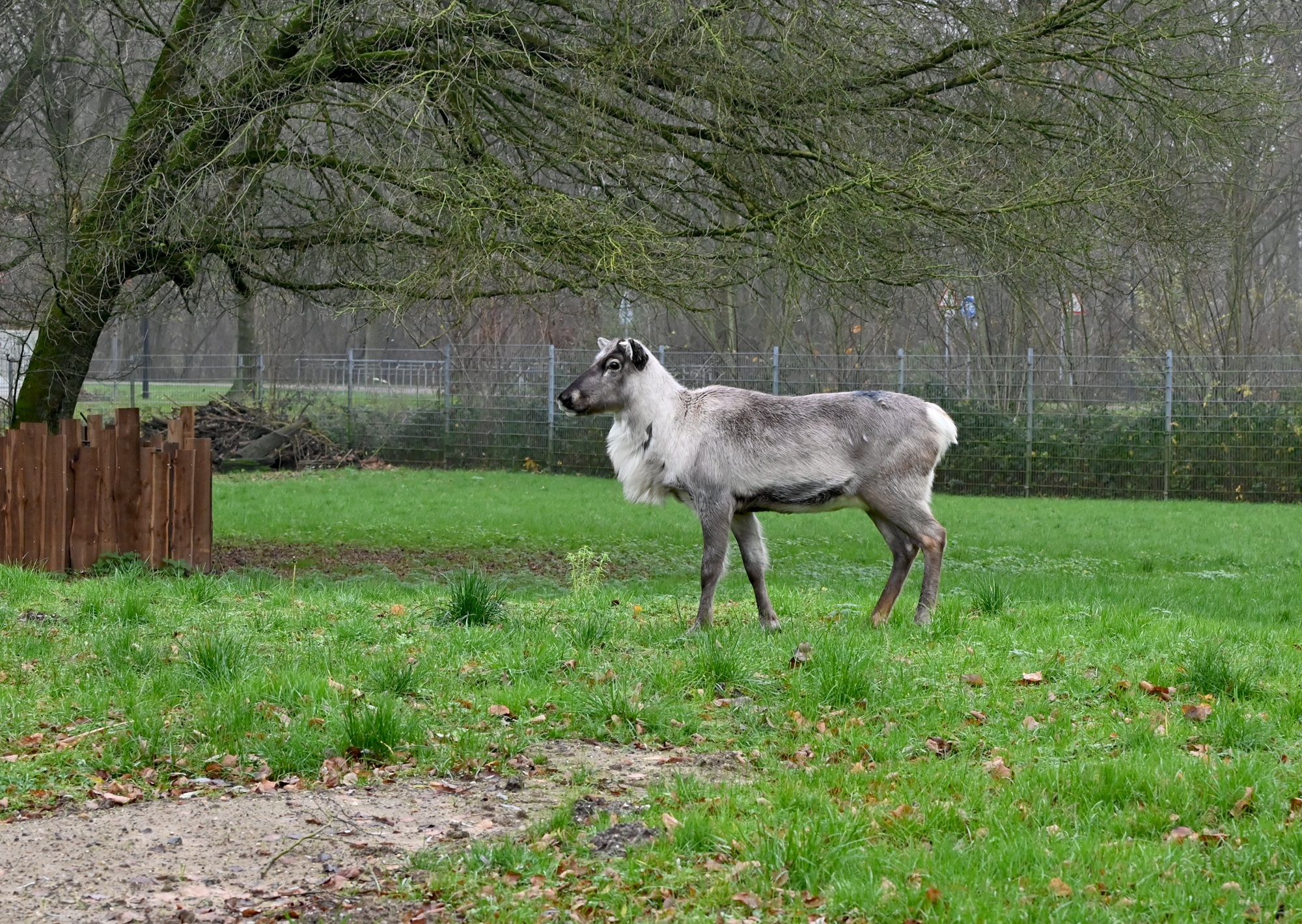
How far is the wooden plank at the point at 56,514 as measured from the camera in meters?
11.3

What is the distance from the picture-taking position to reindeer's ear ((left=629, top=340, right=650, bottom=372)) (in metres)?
8.79

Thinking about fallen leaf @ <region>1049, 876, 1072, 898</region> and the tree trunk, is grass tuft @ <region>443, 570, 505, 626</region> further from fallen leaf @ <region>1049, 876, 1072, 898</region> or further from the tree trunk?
the tree trunk

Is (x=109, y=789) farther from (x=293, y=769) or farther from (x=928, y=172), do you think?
(x=928, y=172)

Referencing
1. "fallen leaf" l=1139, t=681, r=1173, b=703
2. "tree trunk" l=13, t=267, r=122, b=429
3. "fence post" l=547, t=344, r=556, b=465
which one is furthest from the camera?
"fence post" l=547, t=344, r=556, b=465

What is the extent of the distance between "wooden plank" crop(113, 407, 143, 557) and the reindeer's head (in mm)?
4858

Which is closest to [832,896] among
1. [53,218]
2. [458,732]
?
[458,732]

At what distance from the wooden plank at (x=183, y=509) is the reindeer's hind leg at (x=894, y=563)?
6.44m

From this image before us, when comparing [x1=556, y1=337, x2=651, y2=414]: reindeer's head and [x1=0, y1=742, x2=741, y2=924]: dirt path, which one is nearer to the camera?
[x1=0, y1=742, x2=741, y2=924]: dirt path

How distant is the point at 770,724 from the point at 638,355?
357cm

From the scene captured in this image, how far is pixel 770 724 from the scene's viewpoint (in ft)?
19.2

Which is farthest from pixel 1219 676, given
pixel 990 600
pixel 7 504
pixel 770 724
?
pixel 7 504

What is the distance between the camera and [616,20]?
1159 centimetres

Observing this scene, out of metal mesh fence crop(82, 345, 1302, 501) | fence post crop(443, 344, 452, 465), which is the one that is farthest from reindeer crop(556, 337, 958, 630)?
fence post crop(443, 344, 452, 465)

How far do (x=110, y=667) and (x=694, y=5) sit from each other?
7785mm
